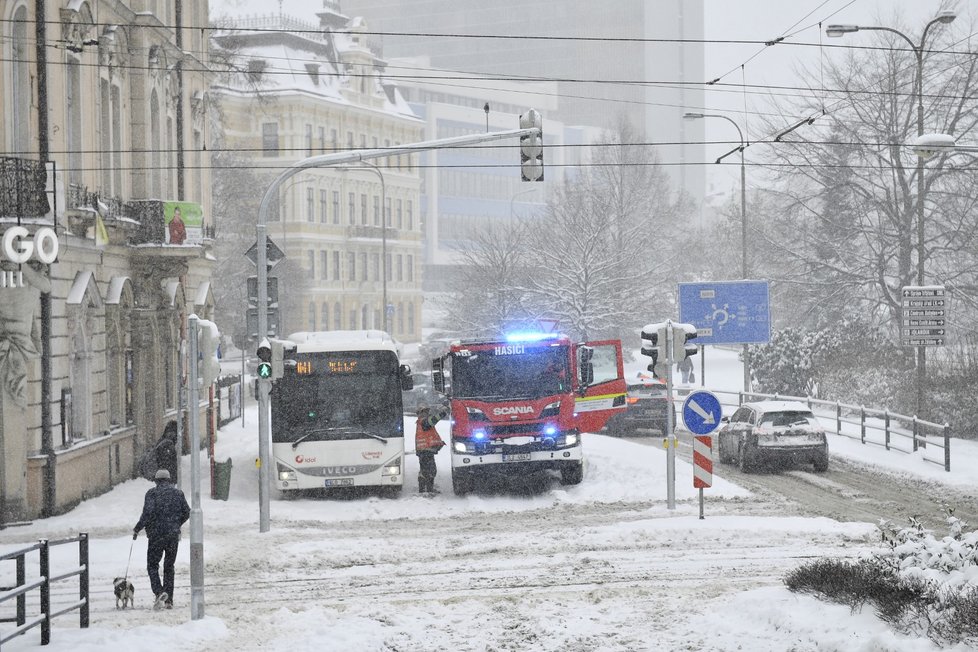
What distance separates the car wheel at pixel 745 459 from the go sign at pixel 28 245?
14.5 m

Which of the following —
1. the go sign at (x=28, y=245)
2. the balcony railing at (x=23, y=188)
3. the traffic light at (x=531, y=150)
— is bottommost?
the go sign at (x=28, y=245)

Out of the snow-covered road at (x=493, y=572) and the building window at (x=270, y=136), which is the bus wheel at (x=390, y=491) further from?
the building window at (x=270, y=136)

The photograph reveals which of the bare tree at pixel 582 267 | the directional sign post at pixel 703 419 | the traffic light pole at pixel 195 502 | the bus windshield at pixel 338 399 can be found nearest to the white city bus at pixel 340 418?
the bus windshield at pixel 338 399

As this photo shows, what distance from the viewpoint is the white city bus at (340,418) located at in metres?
23.8

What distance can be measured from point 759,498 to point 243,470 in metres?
11.2

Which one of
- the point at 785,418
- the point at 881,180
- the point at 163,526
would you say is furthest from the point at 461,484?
the point at 881,180

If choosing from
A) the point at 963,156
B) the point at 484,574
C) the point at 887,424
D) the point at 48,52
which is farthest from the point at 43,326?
the point at 963,156

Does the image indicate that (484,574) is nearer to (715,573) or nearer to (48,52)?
(715,573)

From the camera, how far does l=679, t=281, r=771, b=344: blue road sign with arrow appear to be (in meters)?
43.6

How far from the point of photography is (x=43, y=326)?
22516 millimetres

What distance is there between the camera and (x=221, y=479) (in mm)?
24328

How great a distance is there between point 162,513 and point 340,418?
30.6 ft

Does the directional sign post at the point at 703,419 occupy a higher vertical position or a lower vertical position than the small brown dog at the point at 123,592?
higher

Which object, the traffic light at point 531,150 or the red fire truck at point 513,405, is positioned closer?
Answer: the traffic light at point 531,150
